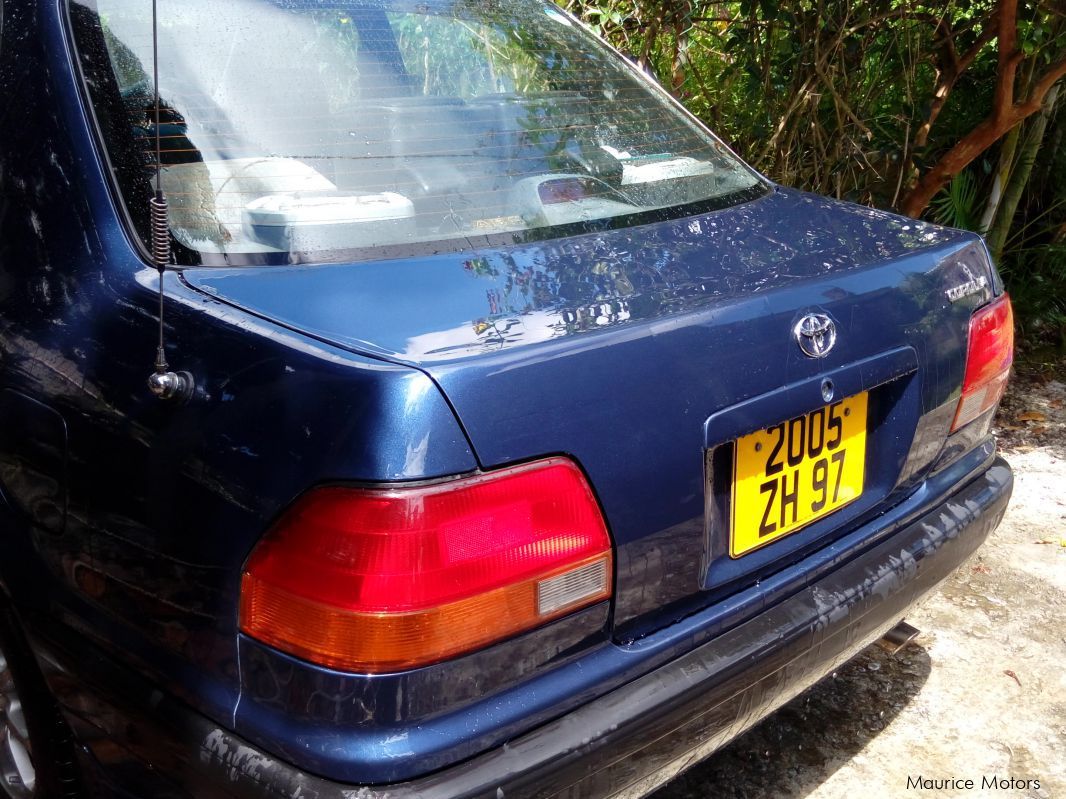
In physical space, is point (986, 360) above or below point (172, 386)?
below

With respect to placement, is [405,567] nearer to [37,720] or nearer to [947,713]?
[37,720]

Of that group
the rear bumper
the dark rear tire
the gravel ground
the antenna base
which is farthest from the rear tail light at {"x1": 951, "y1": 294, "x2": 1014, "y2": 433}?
the dark rear tire

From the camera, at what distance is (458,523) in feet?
4.47

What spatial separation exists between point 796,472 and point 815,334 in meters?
0.24

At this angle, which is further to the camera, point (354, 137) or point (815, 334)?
point (354, 137)

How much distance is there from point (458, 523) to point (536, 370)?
0.23m

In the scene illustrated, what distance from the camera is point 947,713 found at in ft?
8.58

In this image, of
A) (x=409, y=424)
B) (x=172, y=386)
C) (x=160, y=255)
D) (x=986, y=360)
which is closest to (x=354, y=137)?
(x=160, y=255)

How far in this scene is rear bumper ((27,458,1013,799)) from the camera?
1410mm

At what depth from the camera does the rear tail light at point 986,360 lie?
2.10m

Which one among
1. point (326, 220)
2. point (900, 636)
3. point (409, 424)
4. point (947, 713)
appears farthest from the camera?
point (947, 713)

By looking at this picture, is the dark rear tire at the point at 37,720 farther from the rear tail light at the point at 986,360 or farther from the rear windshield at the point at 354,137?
the rear tail light at the point at 986,360

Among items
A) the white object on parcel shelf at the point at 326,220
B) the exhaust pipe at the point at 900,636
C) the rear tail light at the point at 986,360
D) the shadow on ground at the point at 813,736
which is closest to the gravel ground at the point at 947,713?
the shadow on ground at the point at 813,736

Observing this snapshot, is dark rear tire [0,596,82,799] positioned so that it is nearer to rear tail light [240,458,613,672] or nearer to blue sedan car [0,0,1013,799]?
blue sedan car [0,0,1013,799]
